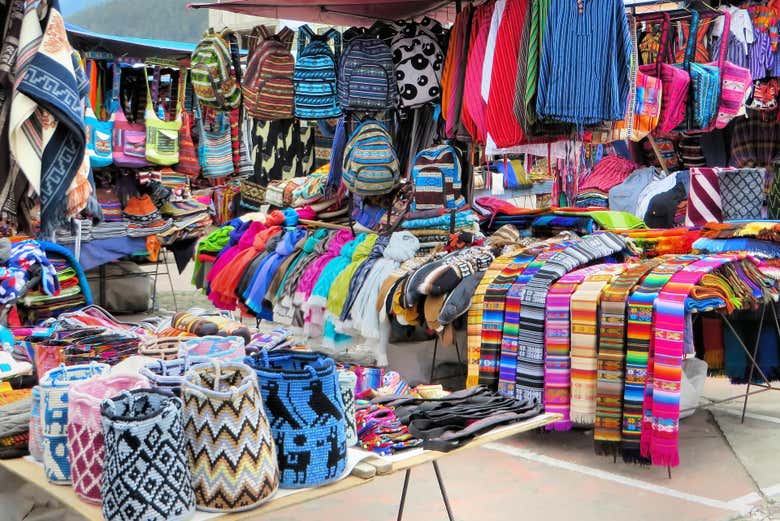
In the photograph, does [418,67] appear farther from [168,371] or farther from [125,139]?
[168,371]

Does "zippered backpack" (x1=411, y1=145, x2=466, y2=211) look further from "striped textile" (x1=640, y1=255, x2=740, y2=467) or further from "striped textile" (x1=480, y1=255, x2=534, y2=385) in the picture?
"striped textile" (x1=640, y1=255, x2=740, y2=467)

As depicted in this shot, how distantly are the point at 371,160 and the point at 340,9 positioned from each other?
1.25 metres

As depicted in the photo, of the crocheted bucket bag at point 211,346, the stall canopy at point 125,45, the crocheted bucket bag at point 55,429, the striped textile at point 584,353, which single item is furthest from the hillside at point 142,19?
the crocheted bucket bag at point 55,429

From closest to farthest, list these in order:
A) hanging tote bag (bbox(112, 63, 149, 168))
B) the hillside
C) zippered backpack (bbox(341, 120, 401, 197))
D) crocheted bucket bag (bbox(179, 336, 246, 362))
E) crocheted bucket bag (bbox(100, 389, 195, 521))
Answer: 1. crocheted bucket bag (bbox(100, 389, 195, 521))
2. crocheted bucket bag (bbox(179, 336, 246, 362))
3. zippered backpack (bbox(341, 120, 401, 197))
4. hanging tote bag (bbox(112, 63, 149, 168))
5. the hillside

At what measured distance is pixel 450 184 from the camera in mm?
5082

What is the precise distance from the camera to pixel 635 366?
12.6ft

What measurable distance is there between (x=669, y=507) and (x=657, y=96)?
2.65 metres

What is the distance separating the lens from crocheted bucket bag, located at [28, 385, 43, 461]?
221cm

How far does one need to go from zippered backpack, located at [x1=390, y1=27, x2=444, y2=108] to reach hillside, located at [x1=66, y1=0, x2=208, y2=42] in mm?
4095

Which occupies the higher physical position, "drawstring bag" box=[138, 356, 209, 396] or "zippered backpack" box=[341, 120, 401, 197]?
"zippered backpack" box=[341, 120, 401, 197]

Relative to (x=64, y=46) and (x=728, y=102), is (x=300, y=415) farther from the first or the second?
(x=728, y=102)

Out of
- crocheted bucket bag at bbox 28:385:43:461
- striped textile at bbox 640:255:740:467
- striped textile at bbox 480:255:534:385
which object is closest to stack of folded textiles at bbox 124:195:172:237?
striped textile at bbox 480:255:534:385

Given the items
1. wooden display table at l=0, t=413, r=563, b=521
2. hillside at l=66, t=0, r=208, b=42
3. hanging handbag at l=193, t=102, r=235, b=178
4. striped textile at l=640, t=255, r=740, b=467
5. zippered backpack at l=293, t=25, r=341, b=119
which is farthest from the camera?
hillside at l=66, t=0, r=208, b=42

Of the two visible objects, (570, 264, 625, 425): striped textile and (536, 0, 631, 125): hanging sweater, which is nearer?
(570, 264, 625, 425): striped textile
